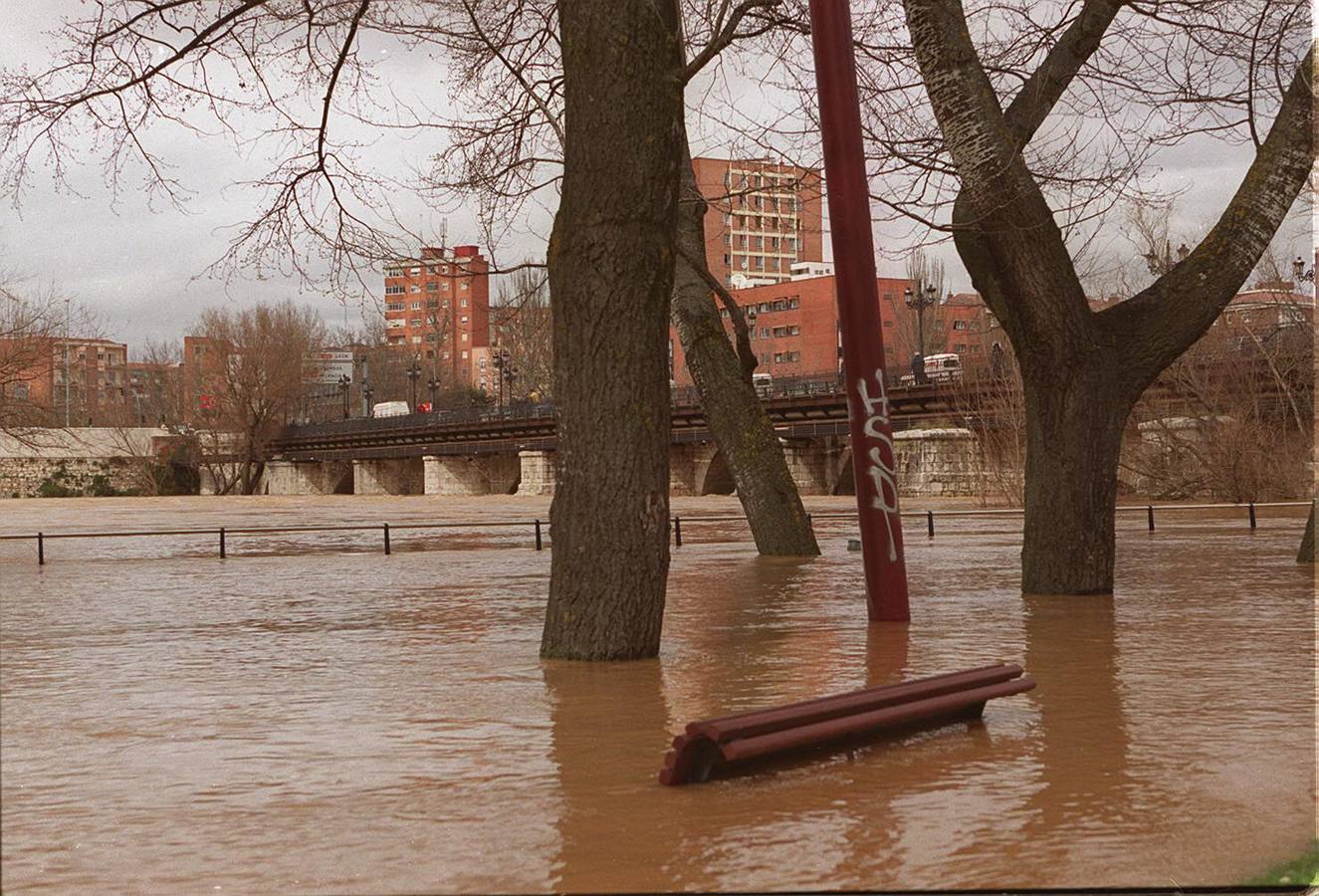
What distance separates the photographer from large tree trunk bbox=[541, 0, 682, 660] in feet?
30.9

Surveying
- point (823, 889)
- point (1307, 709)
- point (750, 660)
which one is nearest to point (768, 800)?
point (823, 889)

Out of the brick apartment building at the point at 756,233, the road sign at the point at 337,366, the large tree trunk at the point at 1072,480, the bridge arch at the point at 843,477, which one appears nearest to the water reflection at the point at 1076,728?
the large tree trunk at the point at 1072,480

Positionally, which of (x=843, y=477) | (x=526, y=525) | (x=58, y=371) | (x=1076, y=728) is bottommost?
(x=1076, y=728)

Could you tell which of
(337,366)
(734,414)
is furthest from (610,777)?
(337,366)

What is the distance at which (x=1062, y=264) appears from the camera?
1314cm

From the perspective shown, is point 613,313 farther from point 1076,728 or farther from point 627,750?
point 1076,728

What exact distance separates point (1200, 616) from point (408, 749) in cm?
792

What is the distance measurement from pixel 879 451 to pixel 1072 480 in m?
3.02

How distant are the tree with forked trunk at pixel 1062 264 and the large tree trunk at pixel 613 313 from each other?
390 cm

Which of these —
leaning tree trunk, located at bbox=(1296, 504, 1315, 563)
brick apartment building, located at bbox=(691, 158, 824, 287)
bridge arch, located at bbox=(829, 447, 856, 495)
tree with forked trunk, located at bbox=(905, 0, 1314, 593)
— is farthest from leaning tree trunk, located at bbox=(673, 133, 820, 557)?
bridge arch, located at bbox=(829, 447, 856, 495)

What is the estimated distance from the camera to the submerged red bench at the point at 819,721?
5.89m

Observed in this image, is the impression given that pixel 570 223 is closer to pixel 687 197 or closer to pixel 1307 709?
pixel 1307 709

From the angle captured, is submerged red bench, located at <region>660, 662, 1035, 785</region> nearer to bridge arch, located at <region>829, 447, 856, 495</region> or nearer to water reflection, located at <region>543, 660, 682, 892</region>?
water reflection, located at <region>543, 660, 682, 892</region>

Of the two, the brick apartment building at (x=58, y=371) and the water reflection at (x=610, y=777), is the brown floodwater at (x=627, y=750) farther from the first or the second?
the brick apartment building at (x=58, y=371)
